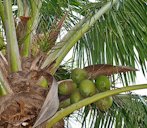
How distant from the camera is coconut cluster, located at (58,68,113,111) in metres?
1.54

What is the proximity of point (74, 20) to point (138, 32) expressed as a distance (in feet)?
1.24

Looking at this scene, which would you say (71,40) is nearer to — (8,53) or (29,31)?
(29,31)

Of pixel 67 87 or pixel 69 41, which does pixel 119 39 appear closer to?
pixel 69 41

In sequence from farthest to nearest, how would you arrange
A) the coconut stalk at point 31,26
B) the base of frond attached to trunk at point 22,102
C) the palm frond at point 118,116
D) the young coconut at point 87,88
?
the palm frond at point 118,116
the coconut stalk at point 31,26
the young coconut at point 87,88
the base of frond attached to trunk at point 22,102

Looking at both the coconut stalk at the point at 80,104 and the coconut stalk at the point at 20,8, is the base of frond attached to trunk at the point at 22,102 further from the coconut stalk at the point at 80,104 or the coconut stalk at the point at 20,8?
the coconut stalk at the point at 20,8

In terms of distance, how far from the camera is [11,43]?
5.12 ft

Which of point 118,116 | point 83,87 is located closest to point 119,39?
point 118,116

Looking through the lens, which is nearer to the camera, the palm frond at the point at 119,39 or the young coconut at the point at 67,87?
the young coconut at the point at 67,87

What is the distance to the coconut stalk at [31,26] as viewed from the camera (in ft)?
5.41

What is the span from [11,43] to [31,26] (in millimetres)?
155

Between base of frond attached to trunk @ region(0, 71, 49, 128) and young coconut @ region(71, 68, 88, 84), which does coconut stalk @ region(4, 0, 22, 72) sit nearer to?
base of frond attached to trunk @ region(0, 71, 49, 128)

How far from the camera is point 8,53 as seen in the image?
5.15 ft

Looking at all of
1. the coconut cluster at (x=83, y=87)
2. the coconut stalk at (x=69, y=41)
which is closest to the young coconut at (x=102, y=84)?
the coconut cluster at (x=83, y=87)

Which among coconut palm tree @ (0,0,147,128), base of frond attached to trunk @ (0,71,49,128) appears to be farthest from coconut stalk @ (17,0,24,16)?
base of frond attached to trunk @ (0,71,49,128)
